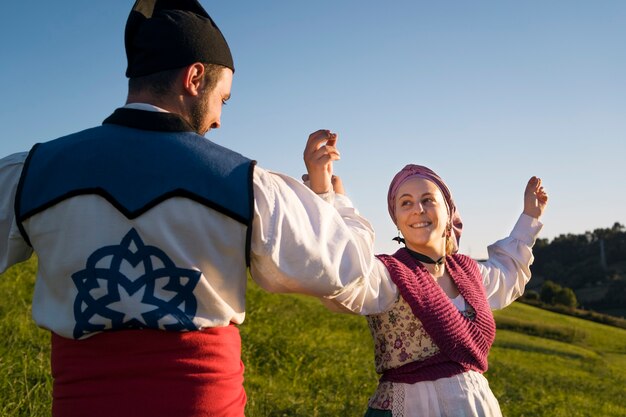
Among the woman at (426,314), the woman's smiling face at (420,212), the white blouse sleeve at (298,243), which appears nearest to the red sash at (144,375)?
the white blouse sleeve at (298,243)

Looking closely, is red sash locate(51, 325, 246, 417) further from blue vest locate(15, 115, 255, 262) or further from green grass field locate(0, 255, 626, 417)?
green grass field locate(0, 255, 626, 417)

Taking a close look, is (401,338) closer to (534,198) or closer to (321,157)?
(321,157)

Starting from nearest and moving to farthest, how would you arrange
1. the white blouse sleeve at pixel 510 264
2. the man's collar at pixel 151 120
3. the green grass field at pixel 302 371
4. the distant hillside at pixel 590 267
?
the man's collar at pixel 151 120 → the white blouse sleeve at pixel 510 264 → the green grass field at pixel 302 371 → the distant hillside at pixel 590 267

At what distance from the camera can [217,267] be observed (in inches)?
75.9

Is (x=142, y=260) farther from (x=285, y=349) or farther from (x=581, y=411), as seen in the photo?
(x=581, y=411)

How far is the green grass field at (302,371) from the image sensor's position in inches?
191

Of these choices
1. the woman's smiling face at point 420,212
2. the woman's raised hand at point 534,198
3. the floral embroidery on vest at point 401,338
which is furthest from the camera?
the woman's raised hand at point 534,198

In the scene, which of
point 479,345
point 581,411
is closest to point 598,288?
point 581,411

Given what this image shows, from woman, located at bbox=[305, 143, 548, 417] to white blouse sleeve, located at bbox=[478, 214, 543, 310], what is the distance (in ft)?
0.61

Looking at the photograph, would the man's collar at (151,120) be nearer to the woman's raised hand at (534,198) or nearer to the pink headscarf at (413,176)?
the pink headscarf at (413,176)

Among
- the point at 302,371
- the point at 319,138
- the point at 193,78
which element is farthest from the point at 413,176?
the point at 302,371

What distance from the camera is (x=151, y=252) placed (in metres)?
1.87

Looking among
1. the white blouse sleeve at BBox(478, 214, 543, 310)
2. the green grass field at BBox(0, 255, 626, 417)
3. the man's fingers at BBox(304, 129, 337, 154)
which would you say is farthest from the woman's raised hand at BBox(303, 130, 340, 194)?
the green grass field at BBox(0, 255, 626, 417)

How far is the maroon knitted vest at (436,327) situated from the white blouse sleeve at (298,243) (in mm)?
963
